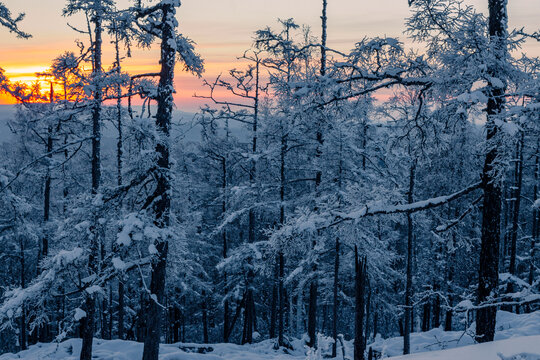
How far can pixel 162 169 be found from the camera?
10.2m

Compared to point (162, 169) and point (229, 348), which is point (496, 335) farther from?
point (162, 169)

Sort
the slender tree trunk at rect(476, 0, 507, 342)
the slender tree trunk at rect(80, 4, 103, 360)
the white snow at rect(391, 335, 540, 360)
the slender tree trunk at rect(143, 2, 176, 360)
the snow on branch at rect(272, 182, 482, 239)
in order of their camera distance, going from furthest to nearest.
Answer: the slender tree trunk at rect(80, 4, 103, 360) → the slender tree trunk at rect(143, 2, 176, 360) → the snow on branch at rect(272, 182, 482, 239) → the slender tree trunk at rect(476, 0, 507, 342) → the white snow at rect(391, 335, 540, 360)

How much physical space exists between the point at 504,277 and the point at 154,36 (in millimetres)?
15265

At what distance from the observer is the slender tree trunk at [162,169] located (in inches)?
399

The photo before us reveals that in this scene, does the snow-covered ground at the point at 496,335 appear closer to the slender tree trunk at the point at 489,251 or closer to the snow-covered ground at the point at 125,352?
the snow-covered ground at the point at 125,352

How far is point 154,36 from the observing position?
1116 centimetres

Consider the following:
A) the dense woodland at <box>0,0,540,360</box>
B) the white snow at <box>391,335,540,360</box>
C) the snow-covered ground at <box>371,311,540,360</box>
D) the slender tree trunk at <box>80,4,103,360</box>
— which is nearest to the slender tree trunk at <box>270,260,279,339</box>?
the dense woodland at <box>0,0,540,360</box>

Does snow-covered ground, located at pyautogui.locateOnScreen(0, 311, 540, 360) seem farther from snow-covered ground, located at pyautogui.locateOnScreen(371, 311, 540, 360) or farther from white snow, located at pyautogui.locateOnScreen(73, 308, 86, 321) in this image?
white snow, located at pyautogui.locateOnScreen(73, 308, 86, 321)

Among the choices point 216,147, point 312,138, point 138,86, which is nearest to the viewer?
point 138,86


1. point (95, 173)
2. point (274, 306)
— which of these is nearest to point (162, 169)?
point (95, 173)

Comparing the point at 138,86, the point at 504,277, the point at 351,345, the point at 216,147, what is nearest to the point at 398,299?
the point at 351,345

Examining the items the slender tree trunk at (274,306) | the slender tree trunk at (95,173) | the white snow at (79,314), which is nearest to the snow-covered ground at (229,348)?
the slender tree trunk at (95,173)

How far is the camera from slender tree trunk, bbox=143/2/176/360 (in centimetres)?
1013

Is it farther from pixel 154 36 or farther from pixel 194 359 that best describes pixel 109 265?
pixel 154 36
